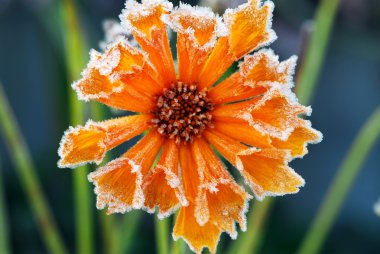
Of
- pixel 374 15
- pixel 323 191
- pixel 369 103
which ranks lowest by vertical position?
pixel 323 191

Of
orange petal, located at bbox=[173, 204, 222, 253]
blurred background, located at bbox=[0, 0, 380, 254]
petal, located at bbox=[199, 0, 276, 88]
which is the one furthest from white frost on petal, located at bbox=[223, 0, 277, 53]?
blurred background, located at bbox=[0, 0, 380, 254]

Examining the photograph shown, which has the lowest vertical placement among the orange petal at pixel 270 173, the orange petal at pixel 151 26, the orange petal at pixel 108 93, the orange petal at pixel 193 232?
the orange petal at pixel 193 232

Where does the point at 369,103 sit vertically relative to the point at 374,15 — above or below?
below

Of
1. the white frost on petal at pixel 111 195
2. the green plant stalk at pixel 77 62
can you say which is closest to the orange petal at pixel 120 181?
the white frost on petal at pixel 111 195

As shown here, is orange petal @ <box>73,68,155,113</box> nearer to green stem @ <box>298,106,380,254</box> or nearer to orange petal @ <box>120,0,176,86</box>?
orange petal @ <box>120,0,176,86</box>

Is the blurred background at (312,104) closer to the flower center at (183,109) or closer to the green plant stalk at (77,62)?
the green plant stalk at (77,62)

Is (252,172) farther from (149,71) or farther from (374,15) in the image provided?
(374,15)

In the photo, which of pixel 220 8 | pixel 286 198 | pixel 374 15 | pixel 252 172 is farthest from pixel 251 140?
pixel 374 15
